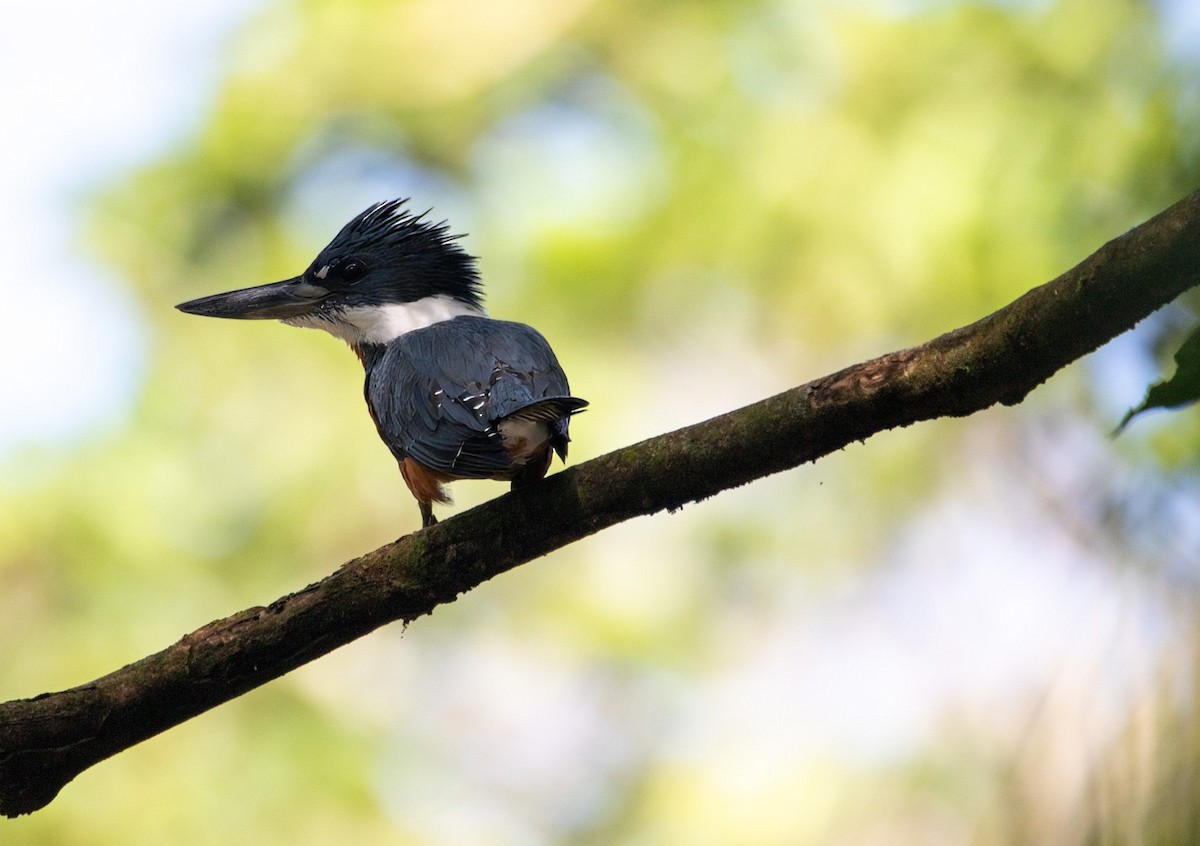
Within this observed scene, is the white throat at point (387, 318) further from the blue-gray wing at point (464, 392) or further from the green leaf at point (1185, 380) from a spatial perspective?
the green leaf at point (1185, 380)

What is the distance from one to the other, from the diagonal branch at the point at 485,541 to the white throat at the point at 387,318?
5.24 ft

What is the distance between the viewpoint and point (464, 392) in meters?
3.10

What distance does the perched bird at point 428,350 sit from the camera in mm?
2816

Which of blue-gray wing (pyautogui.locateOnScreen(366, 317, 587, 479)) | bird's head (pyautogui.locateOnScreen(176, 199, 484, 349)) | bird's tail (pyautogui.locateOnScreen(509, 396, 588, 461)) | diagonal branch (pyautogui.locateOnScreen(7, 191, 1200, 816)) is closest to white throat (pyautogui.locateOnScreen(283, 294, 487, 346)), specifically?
bird's head (pyautogui.locateOnScreen(176, 199, 484, 349))

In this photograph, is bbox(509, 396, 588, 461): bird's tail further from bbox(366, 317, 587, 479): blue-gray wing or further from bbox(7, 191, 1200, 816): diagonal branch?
bbox(7, 191, 1200, 816): diagonal branch

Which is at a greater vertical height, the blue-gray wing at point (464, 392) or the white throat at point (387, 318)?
the white throat at point (387, 318)

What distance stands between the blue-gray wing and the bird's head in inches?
20.5

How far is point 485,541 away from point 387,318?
1.71 m

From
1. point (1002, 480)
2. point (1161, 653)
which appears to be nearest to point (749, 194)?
point (1002, 480)

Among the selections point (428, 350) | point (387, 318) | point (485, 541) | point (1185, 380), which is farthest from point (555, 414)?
point (1185, 380)

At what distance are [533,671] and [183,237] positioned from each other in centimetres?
288

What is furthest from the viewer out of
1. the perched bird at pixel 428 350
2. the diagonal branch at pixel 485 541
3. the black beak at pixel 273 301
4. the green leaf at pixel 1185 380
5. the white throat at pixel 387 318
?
the black beak at pixel 273 301

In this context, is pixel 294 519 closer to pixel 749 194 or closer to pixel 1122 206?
Answer: pixel 749 194

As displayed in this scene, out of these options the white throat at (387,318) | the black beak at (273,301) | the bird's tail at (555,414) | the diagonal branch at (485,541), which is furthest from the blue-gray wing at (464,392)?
the black beak at (273,301)
